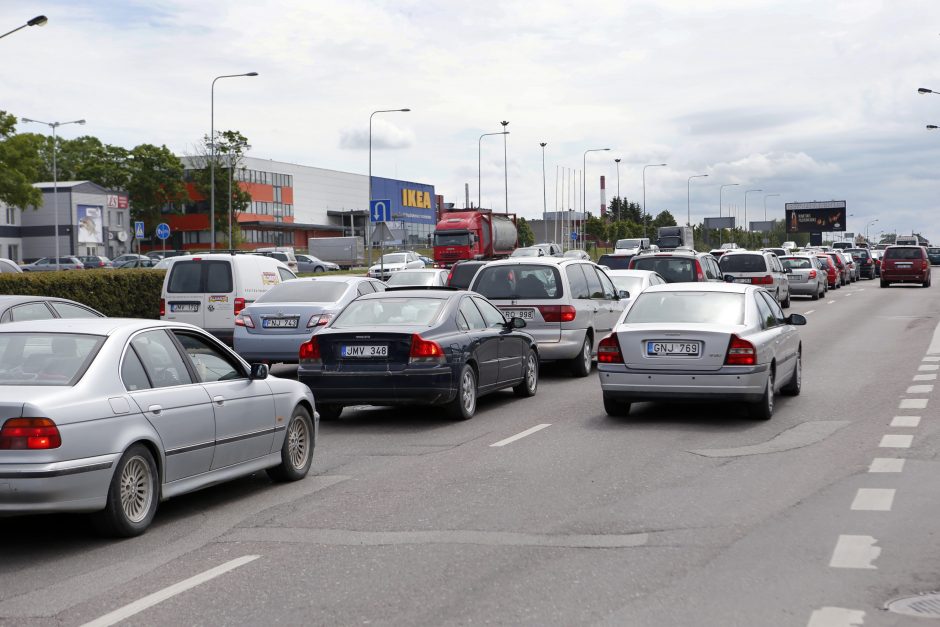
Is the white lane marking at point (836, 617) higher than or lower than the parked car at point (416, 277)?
lower

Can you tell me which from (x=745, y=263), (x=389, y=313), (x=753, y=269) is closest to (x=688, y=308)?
(x=389, y=313)

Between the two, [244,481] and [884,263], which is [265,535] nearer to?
[244,481]

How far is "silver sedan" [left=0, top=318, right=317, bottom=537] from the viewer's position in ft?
22.3

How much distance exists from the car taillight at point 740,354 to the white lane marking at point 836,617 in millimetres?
6601

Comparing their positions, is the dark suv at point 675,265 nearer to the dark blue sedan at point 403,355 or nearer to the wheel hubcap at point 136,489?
the dark blue sedan at point 403,355

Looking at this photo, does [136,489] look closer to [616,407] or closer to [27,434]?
[27,434]

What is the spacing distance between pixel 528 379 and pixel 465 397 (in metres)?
2.29

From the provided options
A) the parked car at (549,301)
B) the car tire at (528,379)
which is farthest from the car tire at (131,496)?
the parked car at (549,301)

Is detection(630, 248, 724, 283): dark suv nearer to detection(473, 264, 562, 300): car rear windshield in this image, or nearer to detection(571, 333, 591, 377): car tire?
detection(571, 333, 591, 377): car tire

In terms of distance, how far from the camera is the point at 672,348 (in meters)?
12.2

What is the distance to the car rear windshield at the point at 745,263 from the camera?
34.3m

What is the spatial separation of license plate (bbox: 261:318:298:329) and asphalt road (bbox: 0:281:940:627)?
5377 millimetres

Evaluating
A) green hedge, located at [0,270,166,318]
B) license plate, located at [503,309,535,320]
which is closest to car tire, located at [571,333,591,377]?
license plate, located at [503,309,535,320]

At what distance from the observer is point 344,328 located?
42.6 feet
